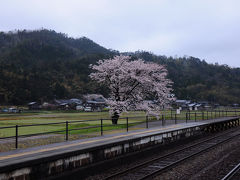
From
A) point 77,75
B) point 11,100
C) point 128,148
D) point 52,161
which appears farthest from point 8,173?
point 77,75

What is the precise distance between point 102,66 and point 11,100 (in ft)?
246

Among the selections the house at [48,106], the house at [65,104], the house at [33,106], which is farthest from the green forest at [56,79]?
the house at [48,106]

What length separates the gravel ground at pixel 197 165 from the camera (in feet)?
37.7

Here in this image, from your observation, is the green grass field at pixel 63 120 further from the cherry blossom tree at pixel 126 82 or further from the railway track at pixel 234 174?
the railway track at pixel 234 174

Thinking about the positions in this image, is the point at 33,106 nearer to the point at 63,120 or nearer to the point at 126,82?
the point at 63,120

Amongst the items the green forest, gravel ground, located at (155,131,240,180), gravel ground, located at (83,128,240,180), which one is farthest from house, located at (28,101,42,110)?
gravel ground, located at (155,131,240,180)

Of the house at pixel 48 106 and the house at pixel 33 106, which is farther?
the house at pixel 48 106

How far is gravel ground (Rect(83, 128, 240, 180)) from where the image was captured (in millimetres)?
11484

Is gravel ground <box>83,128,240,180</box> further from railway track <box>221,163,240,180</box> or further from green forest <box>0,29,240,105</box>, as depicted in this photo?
green forest <box>0,29,240,105</box>

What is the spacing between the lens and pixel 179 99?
146m

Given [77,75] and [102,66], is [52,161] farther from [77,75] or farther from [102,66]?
[77,75]

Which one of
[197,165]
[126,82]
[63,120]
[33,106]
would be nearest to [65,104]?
[33,106]

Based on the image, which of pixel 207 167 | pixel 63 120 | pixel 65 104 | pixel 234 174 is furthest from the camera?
pixel 65 104

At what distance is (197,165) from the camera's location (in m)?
13.6
